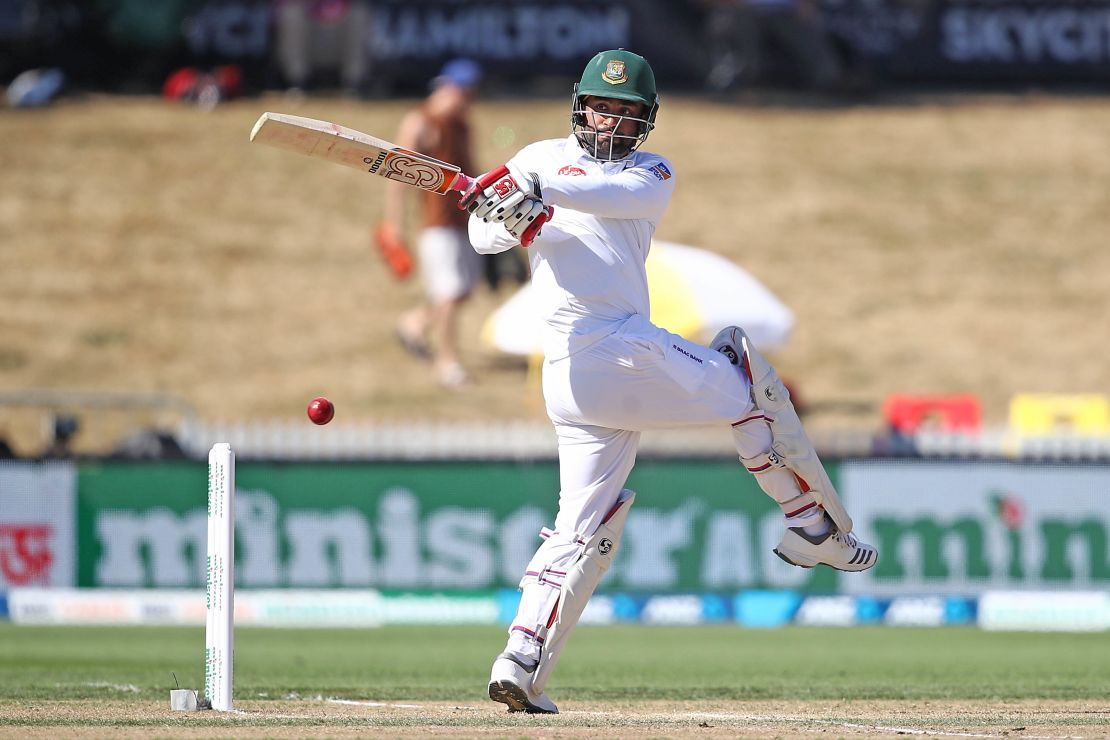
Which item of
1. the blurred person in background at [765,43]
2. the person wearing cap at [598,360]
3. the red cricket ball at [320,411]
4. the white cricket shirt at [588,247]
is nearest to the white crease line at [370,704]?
the person wearing cap at [598,360]

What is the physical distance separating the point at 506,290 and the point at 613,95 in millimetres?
15996

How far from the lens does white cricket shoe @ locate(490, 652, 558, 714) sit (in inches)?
248

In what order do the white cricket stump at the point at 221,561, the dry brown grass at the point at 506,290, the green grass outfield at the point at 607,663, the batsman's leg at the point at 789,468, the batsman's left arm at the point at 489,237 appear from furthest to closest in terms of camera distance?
the dry brown grass at the point at 506,290, the green grass outfield at the point at 607,663, the batsman's leg at the point at 789,468, the batsman's left arm at the point at 489,237, the white cricket stump at the point at 221,561

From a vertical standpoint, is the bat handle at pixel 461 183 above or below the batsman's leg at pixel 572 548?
above

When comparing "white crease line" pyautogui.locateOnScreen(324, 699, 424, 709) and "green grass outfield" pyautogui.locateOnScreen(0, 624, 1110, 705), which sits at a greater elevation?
"white crease line" pyautogui.locateOnScreen(324, 699, 424, 709)

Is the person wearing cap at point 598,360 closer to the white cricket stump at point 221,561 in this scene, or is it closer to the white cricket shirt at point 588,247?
the white cricket shirt at point 588,247

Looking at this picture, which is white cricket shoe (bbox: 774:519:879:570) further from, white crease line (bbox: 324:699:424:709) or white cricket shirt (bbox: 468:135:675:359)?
white crease line (bbox: 324:699:424:709)

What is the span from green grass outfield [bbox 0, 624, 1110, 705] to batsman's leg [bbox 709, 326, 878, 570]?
869 mm

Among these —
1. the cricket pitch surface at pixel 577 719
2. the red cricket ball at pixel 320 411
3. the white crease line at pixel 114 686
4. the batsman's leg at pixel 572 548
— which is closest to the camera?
the cricket pitch surface at pixel 577 719

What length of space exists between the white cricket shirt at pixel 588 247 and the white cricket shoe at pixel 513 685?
42.3 inches

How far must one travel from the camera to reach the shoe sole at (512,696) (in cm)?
632

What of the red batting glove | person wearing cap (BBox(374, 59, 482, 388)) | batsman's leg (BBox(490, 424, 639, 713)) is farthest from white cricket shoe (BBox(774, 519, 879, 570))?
person wearing cap (BBox(374, 59, 482, 388))

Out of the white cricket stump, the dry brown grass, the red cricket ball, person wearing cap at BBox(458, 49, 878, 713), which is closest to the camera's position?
the white cricket stump

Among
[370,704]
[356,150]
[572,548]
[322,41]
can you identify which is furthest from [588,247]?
[322,41]
